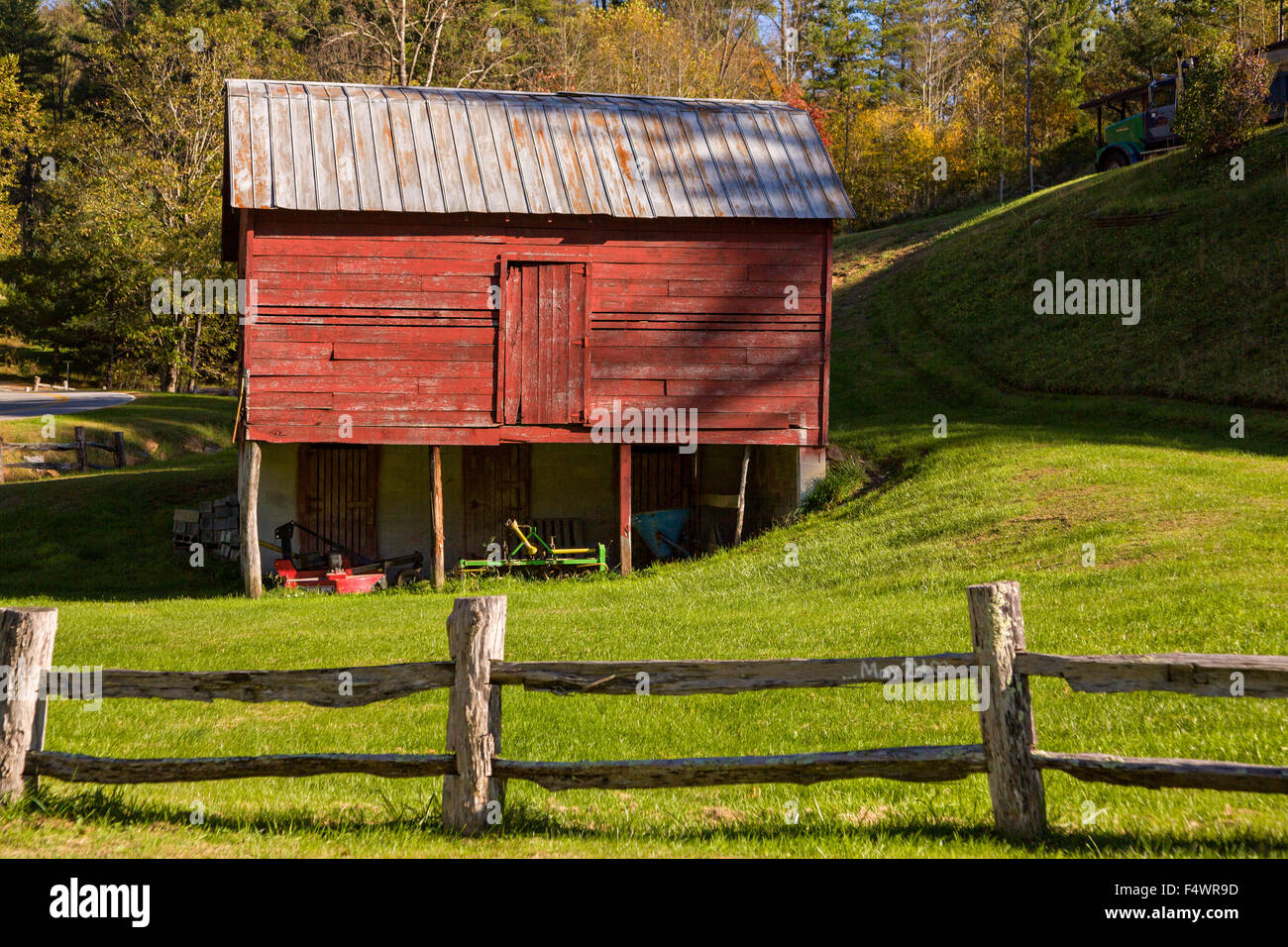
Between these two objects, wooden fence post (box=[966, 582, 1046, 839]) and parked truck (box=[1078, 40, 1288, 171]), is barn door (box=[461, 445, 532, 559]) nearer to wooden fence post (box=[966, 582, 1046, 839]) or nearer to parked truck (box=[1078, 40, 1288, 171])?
wooden fence post (box=[966, 582, 1046, 839])

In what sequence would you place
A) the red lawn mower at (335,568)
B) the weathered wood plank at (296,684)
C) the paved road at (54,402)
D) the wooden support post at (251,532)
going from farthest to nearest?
1. the paved road at (54,402)
2. the red lawn mower at (335,568)
3. the wooden support post at (251,532)
4. the weathered wood plank at (296,684)

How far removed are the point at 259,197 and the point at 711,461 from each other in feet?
33.8

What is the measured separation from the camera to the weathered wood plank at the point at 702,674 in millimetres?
6039

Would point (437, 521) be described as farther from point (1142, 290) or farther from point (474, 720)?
point (1142, 290)

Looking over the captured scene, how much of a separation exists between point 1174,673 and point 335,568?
16.1 metres

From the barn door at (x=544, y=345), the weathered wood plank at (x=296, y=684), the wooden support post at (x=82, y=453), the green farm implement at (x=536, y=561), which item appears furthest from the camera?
the wooden support post at (x=82, y=453)

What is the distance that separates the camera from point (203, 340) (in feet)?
147

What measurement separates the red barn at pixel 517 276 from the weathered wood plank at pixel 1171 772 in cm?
1422

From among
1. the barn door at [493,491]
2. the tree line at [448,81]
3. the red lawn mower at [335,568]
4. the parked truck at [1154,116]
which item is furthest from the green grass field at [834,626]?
the tree line at [448,81]

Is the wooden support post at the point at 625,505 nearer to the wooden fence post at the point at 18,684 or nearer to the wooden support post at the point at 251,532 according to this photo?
the wooden support post at the point at 251,532

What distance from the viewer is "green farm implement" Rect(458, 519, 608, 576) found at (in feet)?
64.5

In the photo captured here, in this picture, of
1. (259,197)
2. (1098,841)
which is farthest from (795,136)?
(1098,841)
